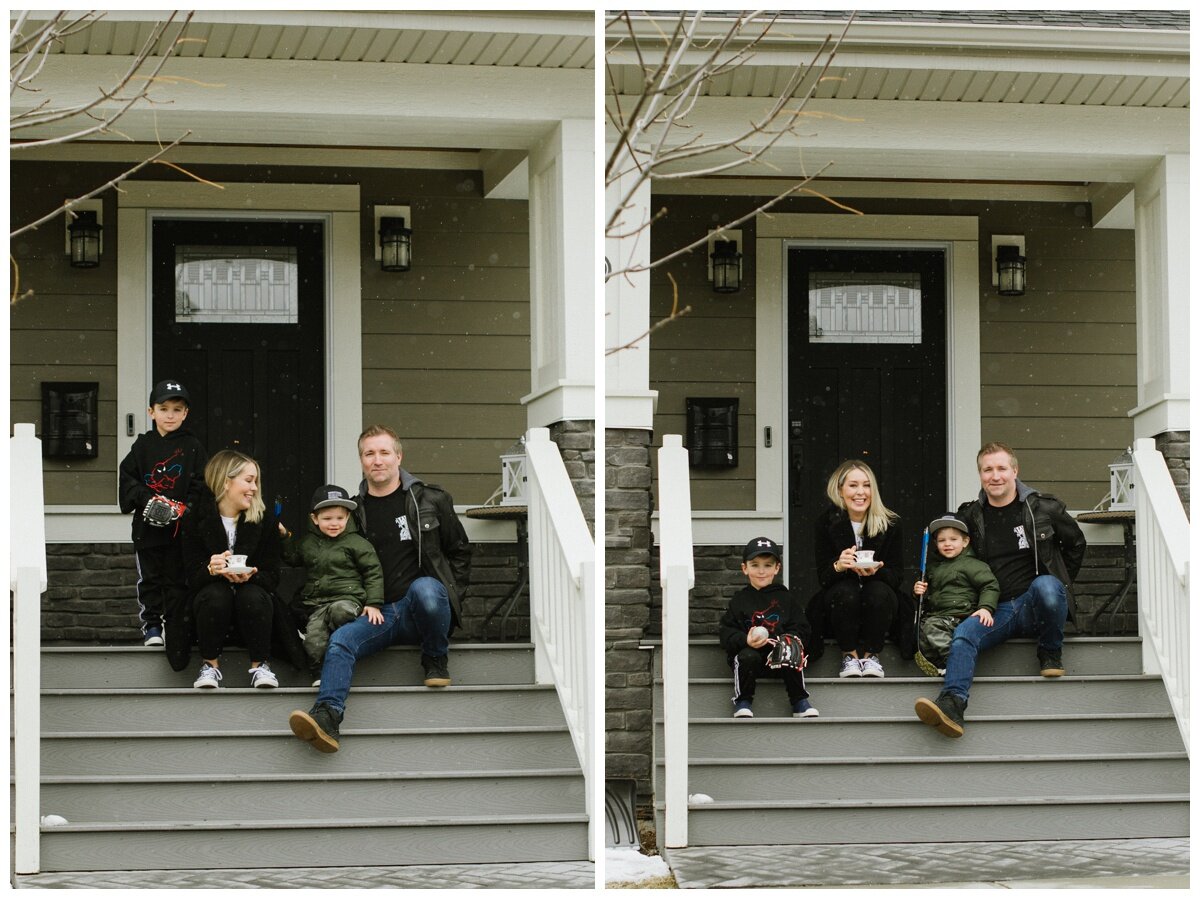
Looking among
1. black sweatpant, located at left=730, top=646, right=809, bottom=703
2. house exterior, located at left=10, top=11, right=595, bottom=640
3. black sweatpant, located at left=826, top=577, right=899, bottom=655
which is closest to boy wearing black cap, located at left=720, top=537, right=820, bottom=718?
black sweatpant, located at left=730, top=646, right=809, bottom=703

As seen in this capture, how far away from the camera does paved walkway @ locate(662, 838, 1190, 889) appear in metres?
4.74

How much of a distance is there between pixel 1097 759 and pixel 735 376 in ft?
8.77

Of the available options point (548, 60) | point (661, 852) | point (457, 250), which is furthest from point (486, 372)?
point (661, 852)

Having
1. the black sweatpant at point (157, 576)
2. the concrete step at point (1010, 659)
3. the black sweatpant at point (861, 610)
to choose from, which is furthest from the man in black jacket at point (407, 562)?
the black sweatpant at point (861, 610)

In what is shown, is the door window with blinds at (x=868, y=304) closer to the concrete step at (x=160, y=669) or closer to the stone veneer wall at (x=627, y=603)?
the stone veneer wall at (x=627, y=603)

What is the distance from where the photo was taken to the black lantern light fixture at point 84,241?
699 centimetres

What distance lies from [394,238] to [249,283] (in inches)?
27.7

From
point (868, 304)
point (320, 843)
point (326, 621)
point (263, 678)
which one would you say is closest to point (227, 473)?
point (326, 621)

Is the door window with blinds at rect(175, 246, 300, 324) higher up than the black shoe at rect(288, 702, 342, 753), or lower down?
higher up

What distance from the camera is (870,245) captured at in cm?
764

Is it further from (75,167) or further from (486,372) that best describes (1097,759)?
(75,167)

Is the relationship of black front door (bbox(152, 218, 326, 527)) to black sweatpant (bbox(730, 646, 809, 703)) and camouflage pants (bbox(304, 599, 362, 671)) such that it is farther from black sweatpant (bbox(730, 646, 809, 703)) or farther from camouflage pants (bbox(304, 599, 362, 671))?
black sweatpant (bbox(730, 646, 809, 703))

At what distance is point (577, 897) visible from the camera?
4.52m

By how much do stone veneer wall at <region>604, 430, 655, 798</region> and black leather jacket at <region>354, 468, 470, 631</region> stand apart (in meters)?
0.60
